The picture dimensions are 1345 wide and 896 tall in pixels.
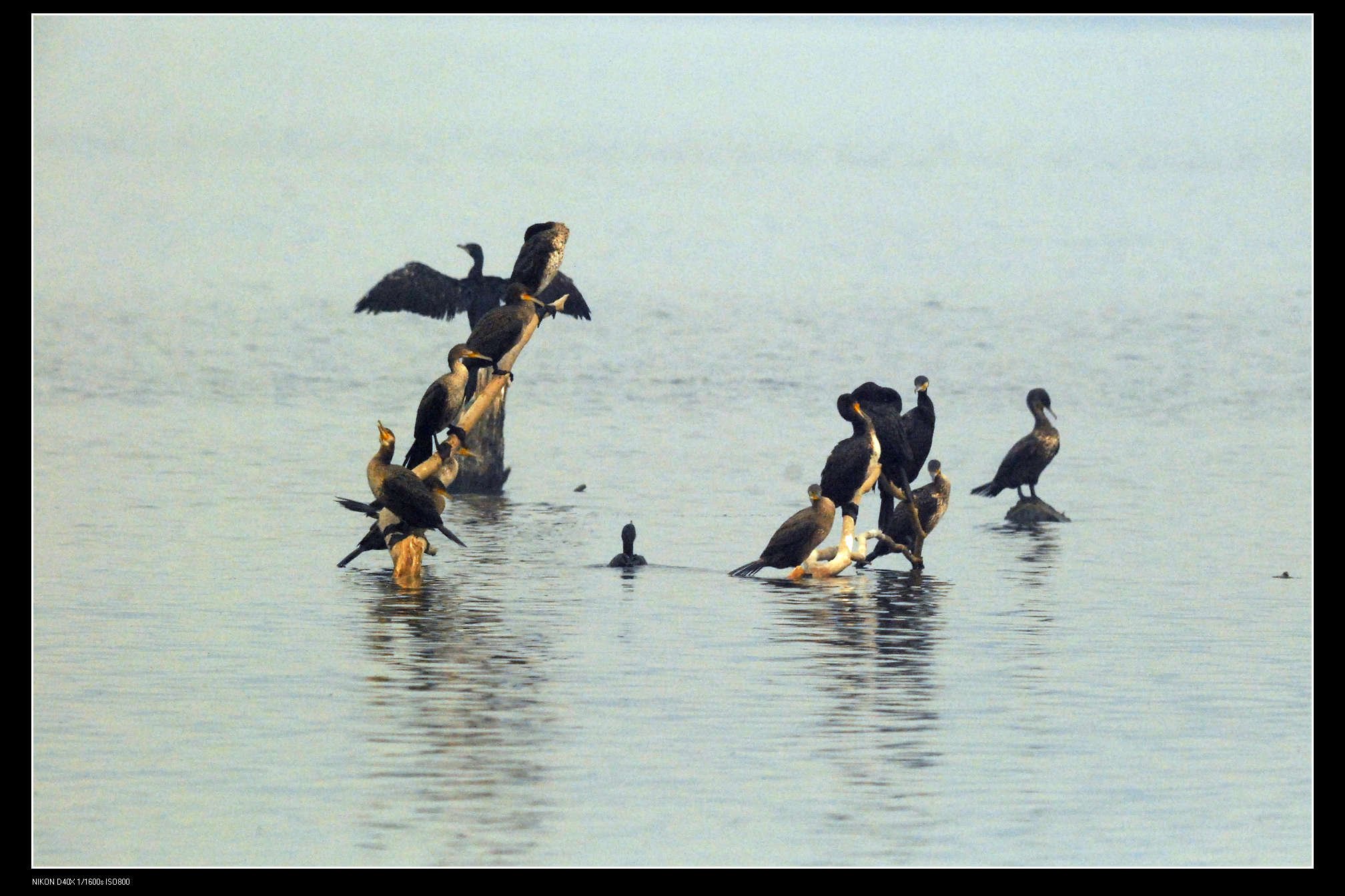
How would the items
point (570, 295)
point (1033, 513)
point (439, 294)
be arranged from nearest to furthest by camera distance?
1. point (1033, 513)
2. point (570, 295)
3. point (439, 294)

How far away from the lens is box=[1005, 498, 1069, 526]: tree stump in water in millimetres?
21547

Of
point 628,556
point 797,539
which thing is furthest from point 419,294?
point 797,539

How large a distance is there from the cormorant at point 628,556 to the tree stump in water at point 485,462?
6.55 m

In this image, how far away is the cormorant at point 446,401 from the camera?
1642 cm

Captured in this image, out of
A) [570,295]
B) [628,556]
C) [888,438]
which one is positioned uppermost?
[570,295]

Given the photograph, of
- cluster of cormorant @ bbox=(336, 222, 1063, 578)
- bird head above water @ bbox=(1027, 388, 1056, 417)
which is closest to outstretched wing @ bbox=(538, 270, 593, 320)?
bird head above water @ bbox=(1027, 388, 1056, 417)

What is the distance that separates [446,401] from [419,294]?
24.7 feet

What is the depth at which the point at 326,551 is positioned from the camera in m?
18.7

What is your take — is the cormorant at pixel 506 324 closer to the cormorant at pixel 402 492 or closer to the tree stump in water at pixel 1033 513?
the cormorant at pixel 402 492

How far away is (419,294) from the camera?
23812 millimetres

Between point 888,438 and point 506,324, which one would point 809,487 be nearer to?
point 888,438

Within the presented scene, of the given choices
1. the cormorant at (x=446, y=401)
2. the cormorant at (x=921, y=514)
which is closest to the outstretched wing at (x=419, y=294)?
the cormorant at (x=921, y=514)
